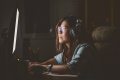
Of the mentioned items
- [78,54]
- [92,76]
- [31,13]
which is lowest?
[92,76]

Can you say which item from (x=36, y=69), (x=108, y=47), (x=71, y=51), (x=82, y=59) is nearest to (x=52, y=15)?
(x=108, y=47)

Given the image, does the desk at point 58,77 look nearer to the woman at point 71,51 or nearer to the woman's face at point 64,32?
the woman at point 71,51

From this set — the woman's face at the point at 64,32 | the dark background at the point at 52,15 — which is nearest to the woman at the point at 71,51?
the woman's face at the point at 64,32

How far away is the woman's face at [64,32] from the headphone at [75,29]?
0.04m

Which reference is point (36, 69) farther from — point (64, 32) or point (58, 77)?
point (64, 32)

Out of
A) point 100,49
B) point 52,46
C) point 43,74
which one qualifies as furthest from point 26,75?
point 52,46

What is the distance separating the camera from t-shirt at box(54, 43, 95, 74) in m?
2.20

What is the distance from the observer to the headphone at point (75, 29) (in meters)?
2.35

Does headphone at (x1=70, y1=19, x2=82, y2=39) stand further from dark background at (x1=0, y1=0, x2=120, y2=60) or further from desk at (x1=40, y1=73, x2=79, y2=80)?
dark background at (x1=0, y1=0, x2=120, y2=60)

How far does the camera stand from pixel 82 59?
223 cm

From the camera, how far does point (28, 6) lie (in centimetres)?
463

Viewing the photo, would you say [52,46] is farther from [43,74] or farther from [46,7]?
[43,74]

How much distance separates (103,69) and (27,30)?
7.93ft

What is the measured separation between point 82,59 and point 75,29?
28cm
